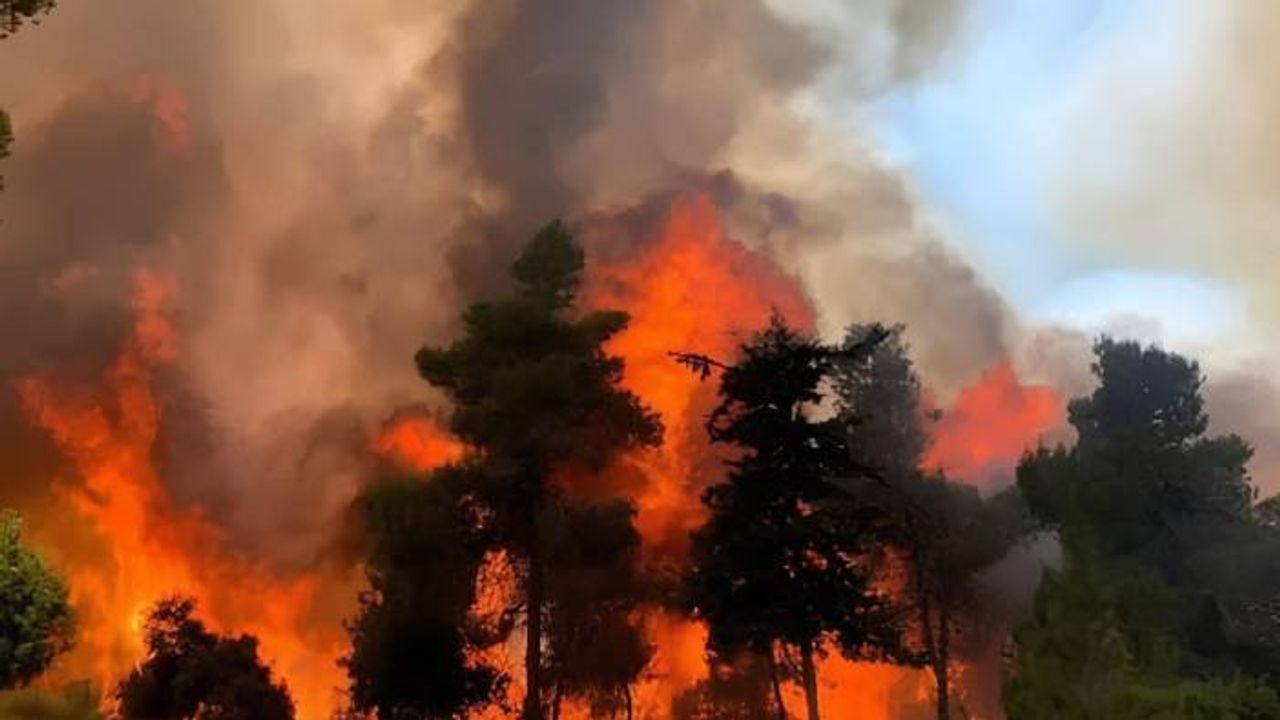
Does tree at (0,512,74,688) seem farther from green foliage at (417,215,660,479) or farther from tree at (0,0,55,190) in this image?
tree at (0,0,55,190)

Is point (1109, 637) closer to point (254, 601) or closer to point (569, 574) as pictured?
point (569, 574)

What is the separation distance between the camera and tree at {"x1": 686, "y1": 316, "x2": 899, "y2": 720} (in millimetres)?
25516

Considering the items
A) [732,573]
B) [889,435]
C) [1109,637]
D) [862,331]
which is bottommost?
[1109,637]

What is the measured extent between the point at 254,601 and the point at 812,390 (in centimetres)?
4114

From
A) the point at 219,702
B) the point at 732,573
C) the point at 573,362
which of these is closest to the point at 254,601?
the point at 219,702

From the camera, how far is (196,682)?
37.0 m

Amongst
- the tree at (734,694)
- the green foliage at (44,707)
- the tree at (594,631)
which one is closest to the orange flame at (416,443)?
the tree at (594,631)

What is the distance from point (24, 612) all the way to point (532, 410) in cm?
2034

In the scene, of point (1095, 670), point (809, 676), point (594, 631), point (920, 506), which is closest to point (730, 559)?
point (809, 676)

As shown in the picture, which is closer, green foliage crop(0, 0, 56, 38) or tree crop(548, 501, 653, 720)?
green foliage crop(0, 0, 56, 38)

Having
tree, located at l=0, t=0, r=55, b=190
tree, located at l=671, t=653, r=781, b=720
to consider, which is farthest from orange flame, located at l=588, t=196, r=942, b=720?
tree, located at l=0, t=0, r=55, b=190

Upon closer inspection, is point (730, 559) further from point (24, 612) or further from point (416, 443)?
point (416, 443)

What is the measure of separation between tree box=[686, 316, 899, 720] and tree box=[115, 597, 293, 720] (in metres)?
18.7

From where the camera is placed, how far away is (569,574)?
44031 millimetres
